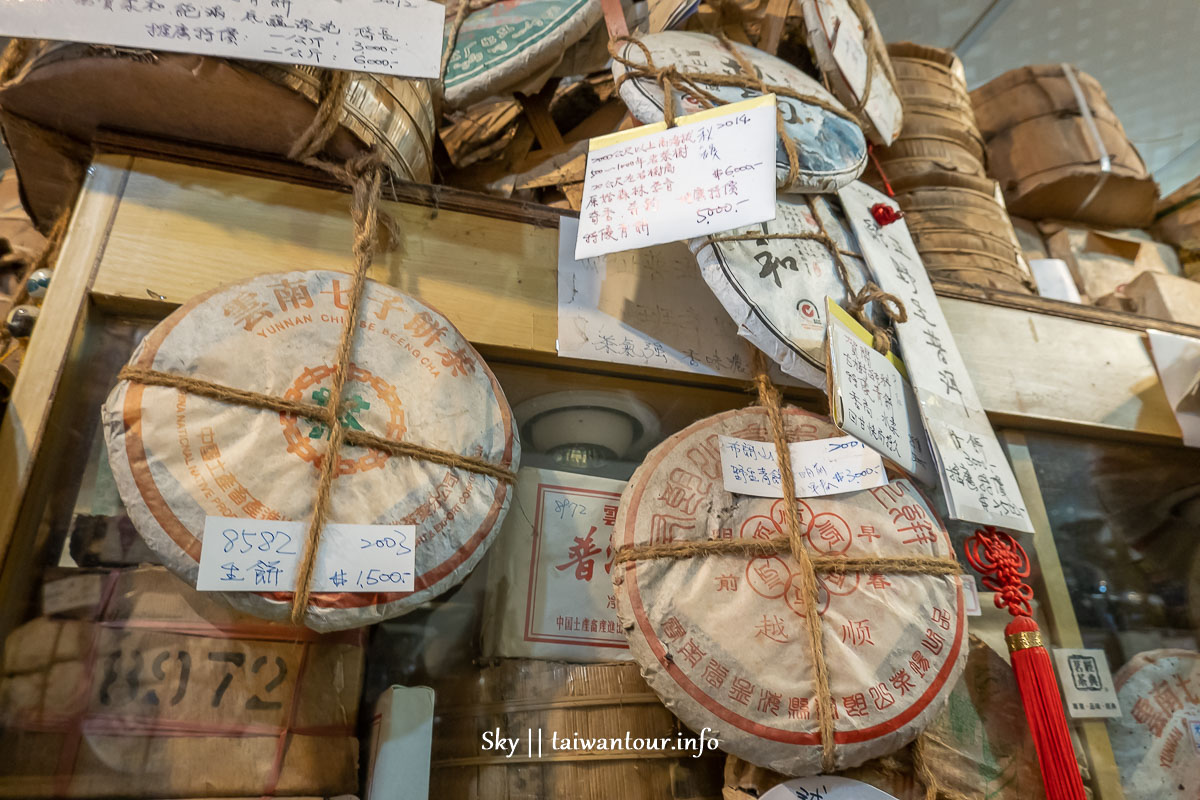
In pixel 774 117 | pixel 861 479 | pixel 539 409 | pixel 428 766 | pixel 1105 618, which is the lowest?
pixel 428 766

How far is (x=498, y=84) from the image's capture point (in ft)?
4.39

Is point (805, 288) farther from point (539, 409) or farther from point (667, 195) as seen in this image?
point (539, 409)

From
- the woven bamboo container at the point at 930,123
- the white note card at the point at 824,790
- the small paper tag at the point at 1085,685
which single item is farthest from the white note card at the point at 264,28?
the small paper tag at the point at 1085,685

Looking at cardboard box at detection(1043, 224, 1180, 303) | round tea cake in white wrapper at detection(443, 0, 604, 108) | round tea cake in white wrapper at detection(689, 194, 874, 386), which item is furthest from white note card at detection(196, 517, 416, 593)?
cardboard box at detection(1043, 224, 1180, 303)

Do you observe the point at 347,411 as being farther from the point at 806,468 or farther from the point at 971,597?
the point at 971,597

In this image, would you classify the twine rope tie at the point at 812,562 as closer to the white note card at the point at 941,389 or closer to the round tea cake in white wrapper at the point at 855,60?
the white note card at the point at 941,389

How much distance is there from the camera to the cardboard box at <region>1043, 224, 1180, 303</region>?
1.99 meters

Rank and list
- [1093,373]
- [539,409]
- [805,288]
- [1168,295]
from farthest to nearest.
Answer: [1168,295] → [1093,373] → [539,409] → [805,288]

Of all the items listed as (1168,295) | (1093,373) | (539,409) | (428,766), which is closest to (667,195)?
(539,409)

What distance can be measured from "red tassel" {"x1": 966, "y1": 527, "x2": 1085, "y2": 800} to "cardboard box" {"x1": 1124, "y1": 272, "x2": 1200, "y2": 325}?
1.11 meters

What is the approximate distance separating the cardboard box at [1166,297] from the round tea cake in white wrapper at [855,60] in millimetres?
841

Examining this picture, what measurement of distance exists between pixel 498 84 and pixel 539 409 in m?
0.62

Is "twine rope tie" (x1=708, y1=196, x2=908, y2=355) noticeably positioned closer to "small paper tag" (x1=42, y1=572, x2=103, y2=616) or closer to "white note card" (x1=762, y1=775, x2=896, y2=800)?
"white note card" (x1=762, y1=775, x2=896, y2=800)

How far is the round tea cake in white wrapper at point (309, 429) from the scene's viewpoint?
744 mm
